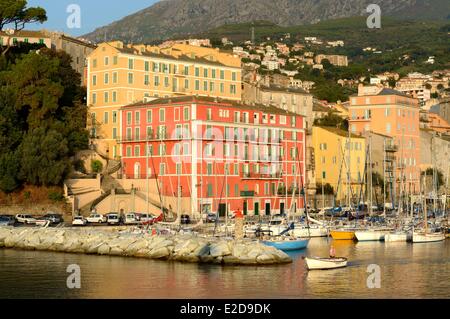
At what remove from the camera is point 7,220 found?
69438mm

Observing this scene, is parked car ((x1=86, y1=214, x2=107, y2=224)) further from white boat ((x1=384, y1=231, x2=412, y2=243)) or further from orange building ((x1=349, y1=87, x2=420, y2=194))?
orange building ((x1=349, y1=87, x2=420, y2=194))

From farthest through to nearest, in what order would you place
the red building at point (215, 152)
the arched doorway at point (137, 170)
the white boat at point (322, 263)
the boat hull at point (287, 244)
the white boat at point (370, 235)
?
the arched doorway at point (137, 170)
the red building at point (215, 152)
the white boat at point (370, 235)
the boat hull at point (287, 244)
the white boat at point (322, 263)

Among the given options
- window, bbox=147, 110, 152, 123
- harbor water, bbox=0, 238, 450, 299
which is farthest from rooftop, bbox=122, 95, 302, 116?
harbor water, bbox=0, 238, 450, 299

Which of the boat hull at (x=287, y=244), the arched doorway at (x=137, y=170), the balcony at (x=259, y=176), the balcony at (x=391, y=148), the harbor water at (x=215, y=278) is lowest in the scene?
the harbor water at (x=215, y=278)

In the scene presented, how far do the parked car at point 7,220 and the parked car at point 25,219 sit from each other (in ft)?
1.34

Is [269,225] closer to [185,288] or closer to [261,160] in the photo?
[261,160]

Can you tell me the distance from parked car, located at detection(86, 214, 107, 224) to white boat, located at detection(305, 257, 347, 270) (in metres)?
25.3

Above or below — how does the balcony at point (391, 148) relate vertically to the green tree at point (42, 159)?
above

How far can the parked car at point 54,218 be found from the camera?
69062mm

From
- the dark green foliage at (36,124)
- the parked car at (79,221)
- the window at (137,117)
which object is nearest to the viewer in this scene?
the parked car at (79,221)

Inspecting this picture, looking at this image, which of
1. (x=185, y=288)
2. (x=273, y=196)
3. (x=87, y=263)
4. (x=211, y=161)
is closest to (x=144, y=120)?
(x=211, y=161)

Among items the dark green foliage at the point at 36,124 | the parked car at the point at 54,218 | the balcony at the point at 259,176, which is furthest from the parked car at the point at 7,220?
the balcony at the point at 259,176

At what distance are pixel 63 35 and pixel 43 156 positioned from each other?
37671mm

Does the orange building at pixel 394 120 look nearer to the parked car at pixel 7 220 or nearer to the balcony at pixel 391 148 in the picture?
the balcony at pixel 391 148
